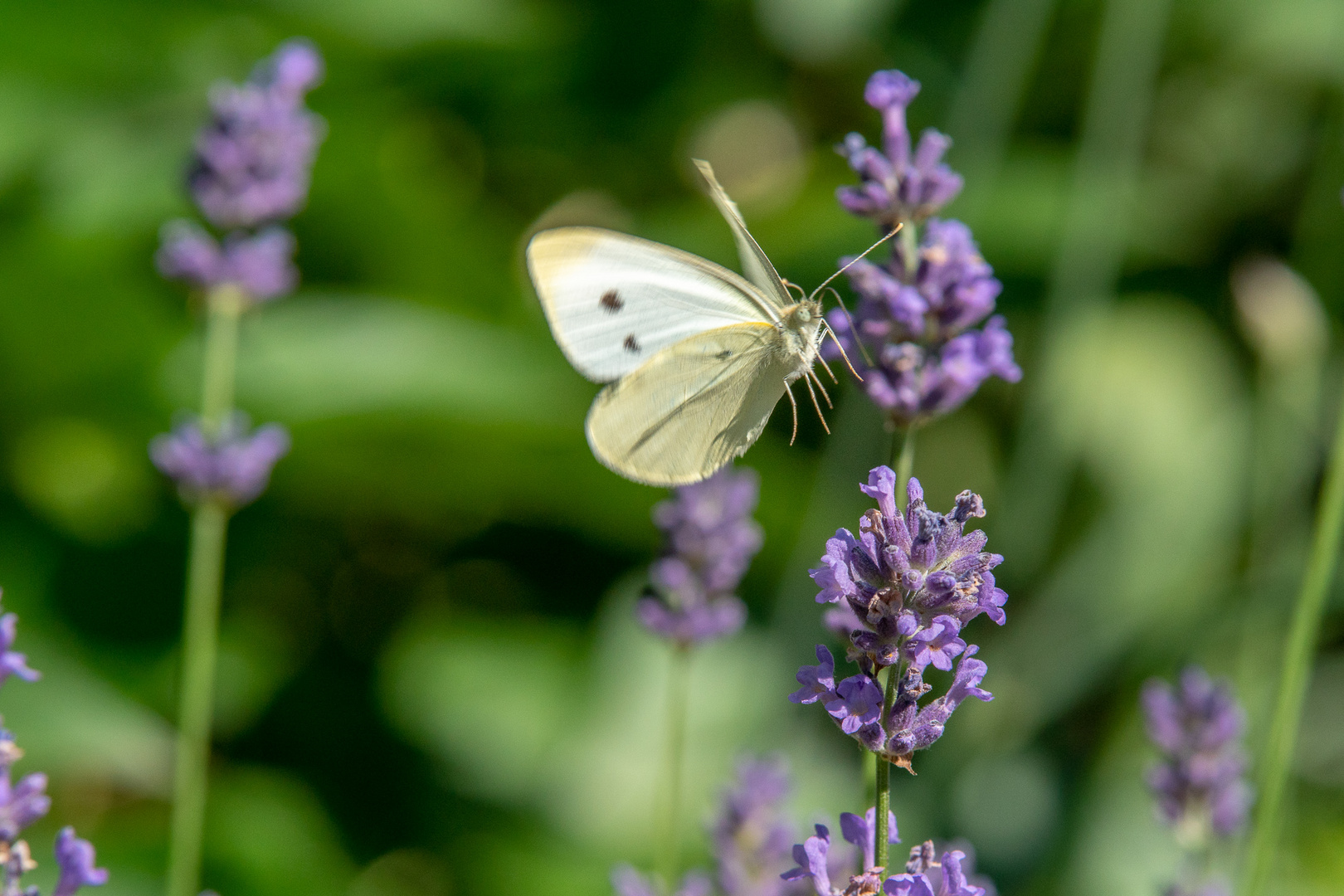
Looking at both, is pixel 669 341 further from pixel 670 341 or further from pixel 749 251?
pixel 749 251

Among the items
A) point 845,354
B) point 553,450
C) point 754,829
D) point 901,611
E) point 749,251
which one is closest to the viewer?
point 901,611

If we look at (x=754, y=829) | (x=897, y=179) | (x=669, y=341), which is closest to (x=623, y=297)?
(x=669, y=341)

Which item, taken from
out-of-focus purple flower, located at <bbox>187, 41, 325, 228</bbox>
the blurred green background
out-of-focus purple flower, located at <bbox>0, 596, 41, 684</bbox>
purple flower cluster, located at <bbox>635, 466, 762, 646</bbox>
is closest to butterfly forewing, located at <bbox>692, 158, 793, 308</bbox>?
purple flower cluster, located at <bbox>635, 466, 762, 646</bbox>

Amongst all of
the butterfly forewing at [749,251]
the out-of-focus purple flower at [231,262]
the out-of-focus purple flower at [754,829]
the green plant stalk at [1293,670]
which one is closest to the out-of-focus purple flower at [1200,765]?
the green plant stalk at [1293,670]

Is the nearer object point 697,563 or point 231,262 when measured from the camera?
point 697,563

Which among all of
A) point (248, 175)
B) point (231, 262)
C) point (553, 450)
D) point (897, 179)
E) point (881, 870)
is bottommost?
point (881, 870)

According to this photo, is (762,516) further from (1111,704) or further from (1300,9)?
(1300,9)
